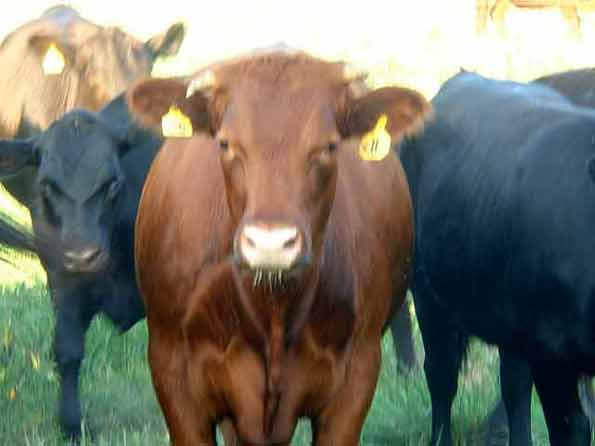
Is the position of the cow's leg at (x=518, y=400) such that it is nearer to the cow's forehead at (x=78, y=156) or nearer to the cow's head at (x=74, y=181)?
the cow's head at (x=74, y=181)

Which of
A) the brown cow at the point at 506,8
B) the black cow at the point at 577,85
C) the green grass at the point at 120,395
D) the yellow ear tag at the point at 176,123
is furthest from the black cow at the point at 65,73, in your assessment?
the brown cow at the point at 506,8

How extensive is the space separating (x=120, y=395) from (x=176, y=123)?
2.57m

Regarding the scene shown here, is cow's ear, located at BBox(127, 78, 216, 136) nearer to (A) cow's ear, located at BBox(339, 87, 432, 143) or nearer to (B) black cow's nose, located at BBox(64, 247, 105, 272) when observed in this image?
(A) cow's ear, located at BBox(339, 87, 432, 143)

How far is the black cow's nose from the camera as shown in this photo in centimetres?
617

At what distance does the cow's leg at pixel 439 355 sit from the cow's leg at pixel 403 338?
39.4 inches

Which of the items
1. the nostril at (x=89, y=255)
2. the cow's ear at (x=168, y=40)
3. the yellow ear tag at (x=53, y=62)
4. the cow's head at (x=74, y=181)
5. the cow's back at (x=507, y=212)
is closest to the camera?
the cow's back at (x=507, y=212)

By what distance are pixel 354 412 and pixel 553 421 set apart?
0.95 meters

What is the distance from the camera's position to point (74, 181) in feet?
21.1

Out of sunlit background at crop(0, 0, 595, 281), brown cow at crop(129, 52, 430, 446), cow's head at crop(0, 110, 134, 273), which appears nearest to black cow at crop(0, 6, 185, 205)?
sunlit background at crop(0, 0, 595, 281)

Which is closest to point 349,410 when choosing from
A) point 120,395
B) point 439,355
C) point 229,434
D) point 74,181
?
point 229,434

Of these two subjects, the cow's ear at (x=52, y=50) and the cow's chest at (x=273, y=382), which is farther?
the cow's ear at (x=52, y=50)

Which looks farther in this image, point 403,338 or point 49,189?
point 403,338

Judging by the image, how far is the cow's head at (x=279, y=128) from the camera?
400 cm

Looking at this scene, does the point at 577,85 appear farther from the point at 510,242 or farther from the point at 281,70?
the point at 281,70
